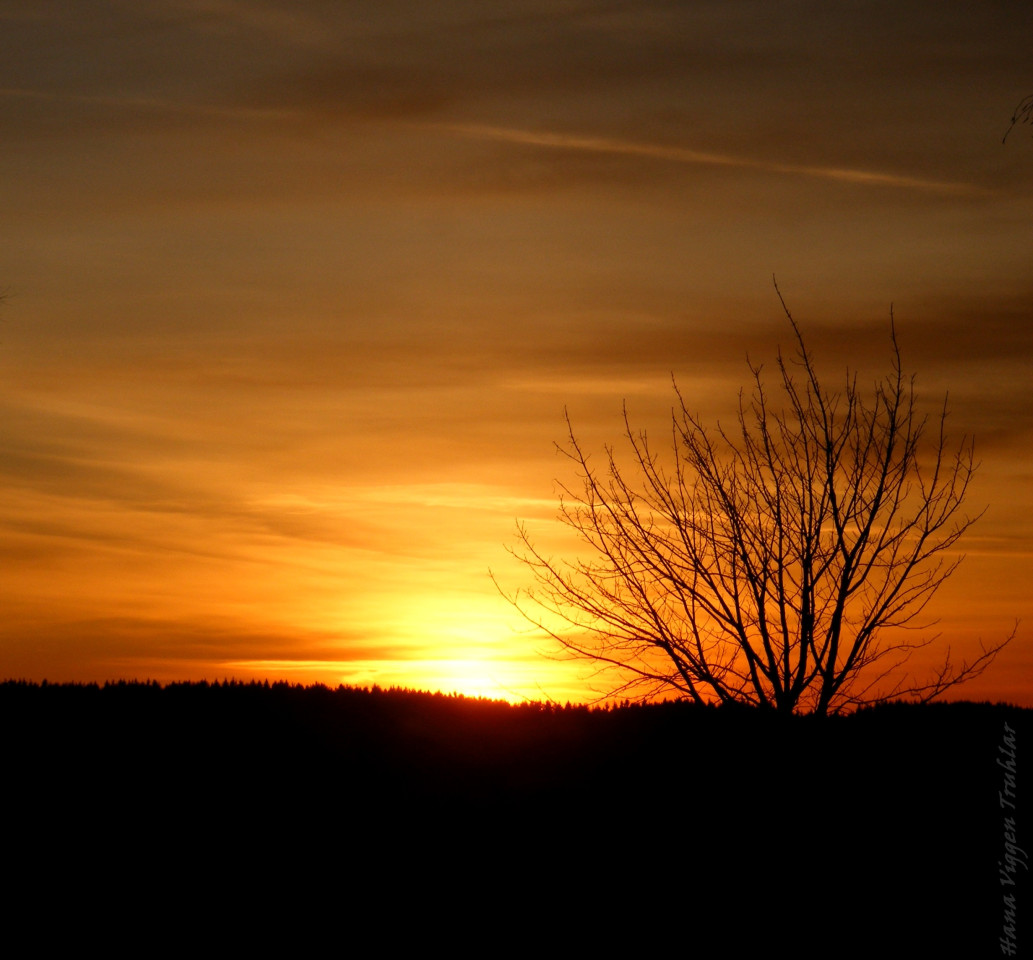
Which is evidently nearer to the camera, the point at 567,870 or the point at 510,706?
the point at 567,870

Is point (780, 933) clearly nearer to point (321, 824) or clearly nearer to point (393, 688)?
point (321, 824)

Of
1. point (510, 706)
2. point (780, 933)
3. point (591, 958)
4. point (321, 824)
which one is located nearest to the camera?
point (591, 958)

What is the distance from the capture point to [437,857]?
9.76 m

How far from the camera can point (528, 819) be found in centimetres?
1037

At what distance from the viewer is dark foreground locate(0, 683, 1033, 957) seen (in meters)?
9.21

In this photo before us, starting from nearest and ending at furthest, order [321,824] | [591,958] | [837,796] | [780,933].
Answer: [591,958], [780,933], [321,824], [837,796]

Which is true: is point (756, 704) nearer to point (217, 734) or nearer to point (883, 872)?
point (883, 872)

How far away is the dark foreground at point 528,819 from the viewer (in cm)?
921

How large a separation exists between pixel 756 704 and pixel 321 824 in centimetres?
571

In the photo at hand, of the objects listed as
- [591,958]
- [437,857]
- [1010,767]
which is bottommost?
[591,958]

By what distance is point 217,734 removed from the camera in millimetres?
11359

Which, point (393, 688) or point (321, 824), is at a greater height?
point (393, 688)

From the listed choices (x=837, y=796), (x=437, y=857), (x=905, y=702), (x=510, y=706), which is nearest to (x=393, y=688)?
(x=510, y=706)

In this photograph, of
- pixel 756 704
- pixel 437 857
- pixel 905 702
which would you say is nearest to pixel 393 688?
Result: pixel 437 857
